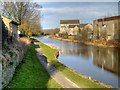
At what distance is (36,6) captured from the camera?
50344 millimetres

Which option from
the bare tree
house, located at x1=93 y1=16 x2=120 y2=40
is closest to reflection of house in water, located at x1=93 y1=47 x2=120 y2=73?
the bare tree

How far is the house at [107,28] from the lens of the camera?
5512 centimetres

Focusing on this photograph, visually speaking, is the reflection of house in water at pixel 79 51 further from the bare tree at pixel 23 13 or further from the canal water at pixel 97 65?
the bare tree at pixel 23 13

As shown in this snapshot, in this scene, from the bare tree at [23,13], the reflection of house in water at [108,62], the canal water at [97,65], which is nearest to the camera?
the canal water at [97,65]

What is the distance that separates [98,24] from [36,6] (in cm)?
2240

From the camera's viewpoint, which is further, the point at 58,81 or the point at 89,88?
the point at 58,81

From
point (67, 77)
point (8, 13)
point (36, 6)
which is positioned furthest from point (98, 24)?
point (67, 77)

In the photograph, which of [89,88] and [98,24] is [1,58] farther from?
[98,24]

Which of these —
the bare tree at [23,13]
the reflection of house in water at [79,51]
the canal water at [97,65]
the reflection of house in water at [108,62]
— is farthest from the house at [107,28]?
the reflection of house in water at [108,62]

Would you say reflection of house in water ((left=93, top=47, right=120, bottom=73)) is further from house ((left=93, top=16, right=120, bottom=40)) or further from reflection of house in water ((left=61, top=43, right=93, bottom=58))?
house ((left=93, top=16, right=120, bottom=40))

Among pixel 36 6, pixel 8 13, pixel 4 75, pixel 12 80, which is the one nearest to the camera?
pixel 4 75

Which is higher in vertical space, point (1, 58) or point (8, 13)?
point (8, 13)

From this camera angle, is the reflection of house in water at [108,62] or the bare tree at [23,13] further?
the bare tree at [23,13]

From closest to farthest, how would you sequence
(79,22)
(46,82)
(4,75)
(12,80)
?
(4,75)
(12,80)
(46,82)
(79,22)
